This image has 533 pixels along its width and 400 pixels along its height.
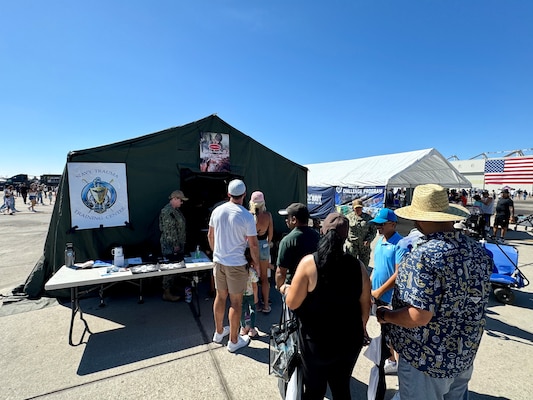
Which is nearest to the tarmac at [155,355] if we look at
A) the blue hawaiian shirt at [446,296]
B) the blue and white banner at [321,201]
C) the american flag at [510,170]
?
the blue hawaiian shirt at [446,296]

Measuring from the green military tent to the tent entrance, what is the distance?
36 millimetres

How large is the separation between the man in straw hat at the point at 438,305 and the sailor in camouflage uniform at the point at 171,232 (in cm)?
328

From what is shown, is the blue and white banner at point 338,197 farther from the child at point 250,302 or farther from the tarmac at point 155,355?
the child at point 250,302

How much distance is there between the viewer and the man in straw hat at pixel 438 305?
132 cm

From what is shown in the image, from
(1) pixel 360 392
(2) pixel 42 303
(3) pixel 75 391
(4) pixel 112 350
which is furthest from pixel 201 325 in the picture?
(2) pixel 42 303

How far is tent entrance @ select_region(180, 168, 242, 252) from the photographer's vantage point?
5.17 meters

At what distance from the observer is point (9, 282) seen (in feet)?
16.2

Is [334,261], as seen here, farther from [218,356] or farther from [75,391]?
[75,391]

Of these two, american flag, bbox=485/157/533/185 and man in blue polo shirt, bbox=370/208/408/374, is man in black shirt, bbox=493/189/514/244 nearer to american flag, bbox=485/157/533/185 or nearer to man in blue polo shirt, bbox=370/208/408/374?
man in blue polo shirt, bbox=370/208/408/374

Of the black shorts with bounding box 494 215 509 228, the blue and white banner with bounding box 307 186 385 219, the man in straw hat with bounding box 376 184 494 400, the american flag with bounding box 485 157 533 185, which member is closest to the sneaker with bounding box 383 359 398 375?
the man in straw hat with bounding box 376 184 494 400

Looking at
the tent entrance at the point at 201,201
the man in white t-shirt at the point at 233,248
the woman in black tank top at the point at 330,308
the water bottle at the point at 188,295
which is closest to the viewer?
the woman in black tank top at the point at 330,308

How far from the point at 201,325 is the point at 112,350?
1.02 meters

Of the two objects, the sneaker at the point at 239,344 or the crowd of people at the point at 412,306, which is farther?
the sneaker at the point at 239,344

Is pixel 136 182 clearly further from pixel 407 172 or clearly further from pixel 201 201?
pixel 407 172
